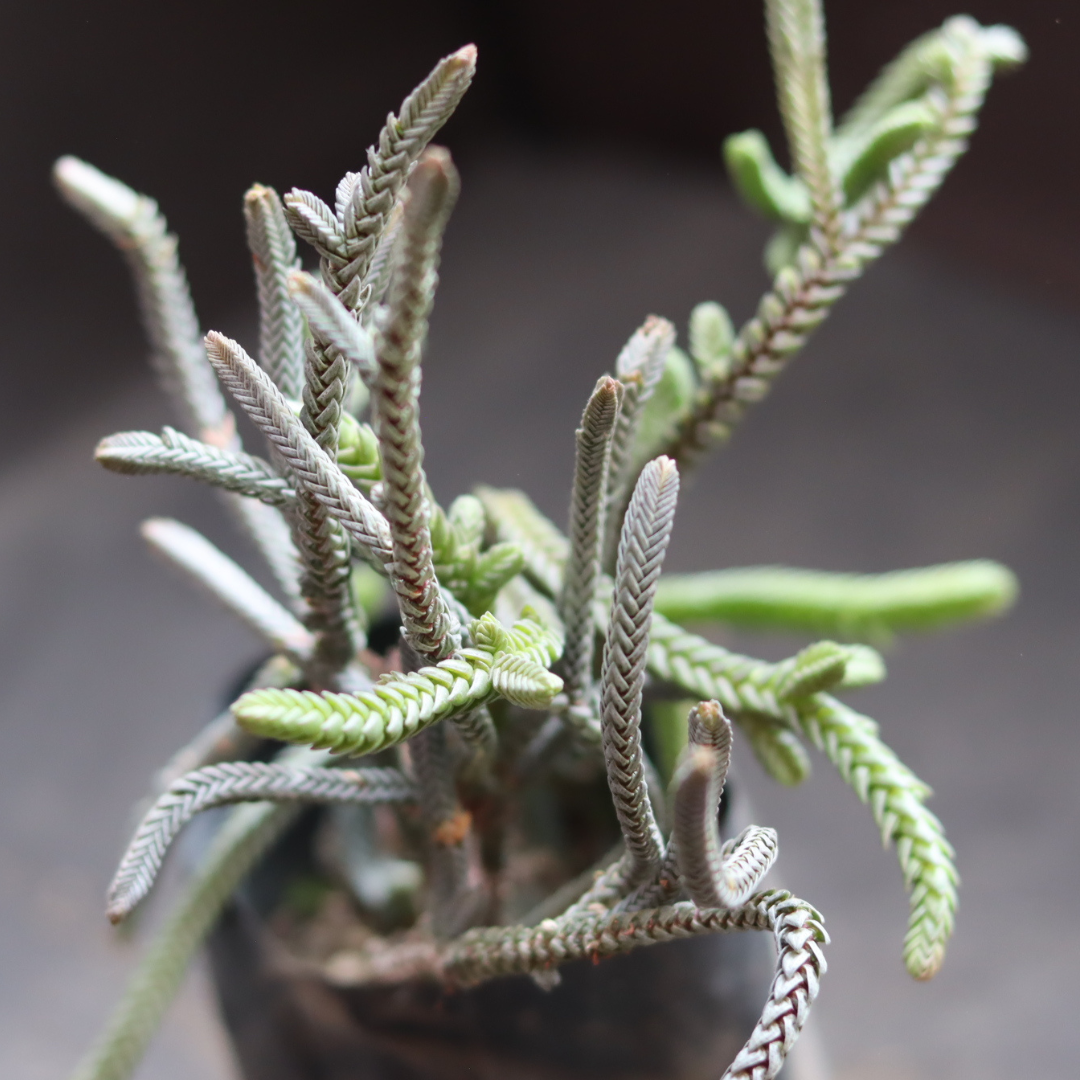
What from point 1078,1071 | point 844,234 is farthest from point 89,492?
point 1078,1071

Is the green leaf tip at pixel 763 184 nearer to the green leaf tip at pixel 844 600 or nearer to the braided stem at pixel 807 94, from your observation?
the braided stem at pixel 807 94

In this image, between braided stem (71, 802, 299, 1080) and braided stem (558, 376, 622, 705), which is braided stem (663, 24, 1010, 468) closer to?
braided stem (558, 376, 622, 705)

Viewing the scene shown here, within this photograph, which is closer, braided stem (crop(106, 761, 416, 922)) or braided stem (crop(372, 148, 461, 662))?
braided stem (crop(372, 148, 461, 662))

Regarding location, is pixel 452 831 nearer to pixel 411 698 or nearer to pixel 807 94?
pixel 411 698

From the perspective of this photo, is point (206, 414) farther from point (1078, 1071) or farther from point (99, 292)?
point (1078, 1071)

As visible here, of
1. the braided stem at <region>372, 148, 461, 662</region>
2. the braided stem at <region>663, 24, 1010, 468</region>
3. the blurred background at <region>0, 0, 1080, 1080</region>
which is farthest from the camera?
the blurred background at <region>0, 0, 1080, 1080</region>

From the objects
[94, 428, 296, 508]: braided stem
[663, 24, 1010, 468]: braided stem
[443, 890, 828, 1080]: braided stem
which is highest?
[663, 24, 1010, 468]: braided stem

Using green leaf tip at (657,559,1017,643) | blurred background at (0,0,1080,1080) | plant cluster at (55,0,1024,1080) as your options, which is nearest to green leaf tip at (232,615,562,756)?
plant cluster at (55,0,1024,1080)

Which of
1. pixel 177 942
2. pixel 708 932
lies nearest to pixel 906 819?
pixel 708 932
